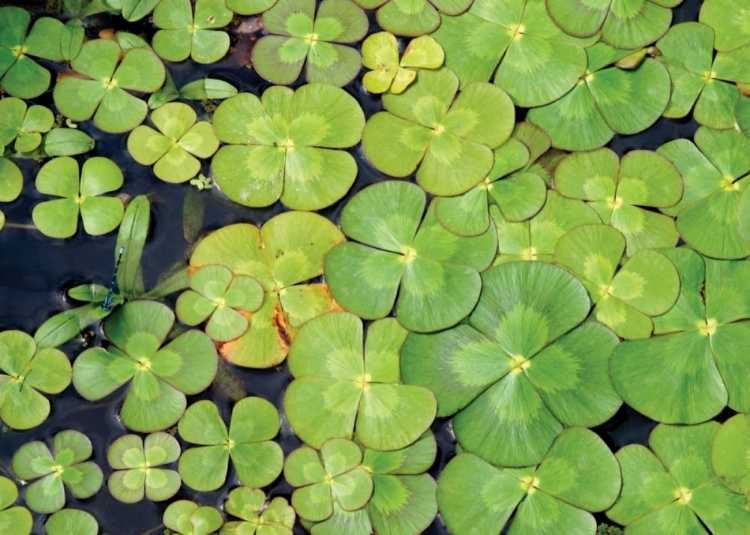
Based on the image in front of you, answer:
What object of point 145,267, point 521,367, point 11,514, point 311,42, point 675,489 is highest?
point 311,42

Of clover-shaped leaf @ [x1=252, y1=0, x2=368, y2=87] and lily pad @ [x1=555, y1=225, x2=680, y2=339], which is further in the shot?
clover-shaped leaf @ [x1=252, y1=0, x2=368, y2=87]

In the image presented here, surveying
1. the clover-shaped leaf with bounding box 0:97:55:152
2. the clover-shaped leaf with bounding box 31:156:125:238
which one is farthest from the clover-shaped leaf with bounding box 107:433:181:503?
the clover-shaped leaf with bounding box 0:97:55:152

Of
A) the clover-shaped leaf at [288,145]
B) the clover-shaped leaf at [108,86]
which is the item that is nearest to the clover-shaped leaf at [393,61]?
the clover-shaped leaf at [288,145]

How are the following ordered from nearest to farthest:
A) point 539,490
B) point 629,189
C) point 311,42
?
point 539,490 → point 629,189 → point 311,42

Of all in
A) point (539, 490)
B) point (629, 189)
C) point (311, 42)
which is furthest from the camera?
point (311, 42)

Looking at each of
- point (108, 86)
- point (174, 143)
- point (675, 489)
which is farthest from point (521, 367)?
point (108, 86)

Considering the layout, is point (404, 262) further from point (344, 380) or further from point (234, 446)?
point (234, 446)

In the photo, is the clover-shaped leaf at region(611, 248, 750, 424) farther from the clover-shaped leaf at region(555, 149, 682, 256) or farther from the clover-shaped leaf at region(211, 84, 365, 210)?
the clover-shaped leaf at region(211, 84, 365, 210)
